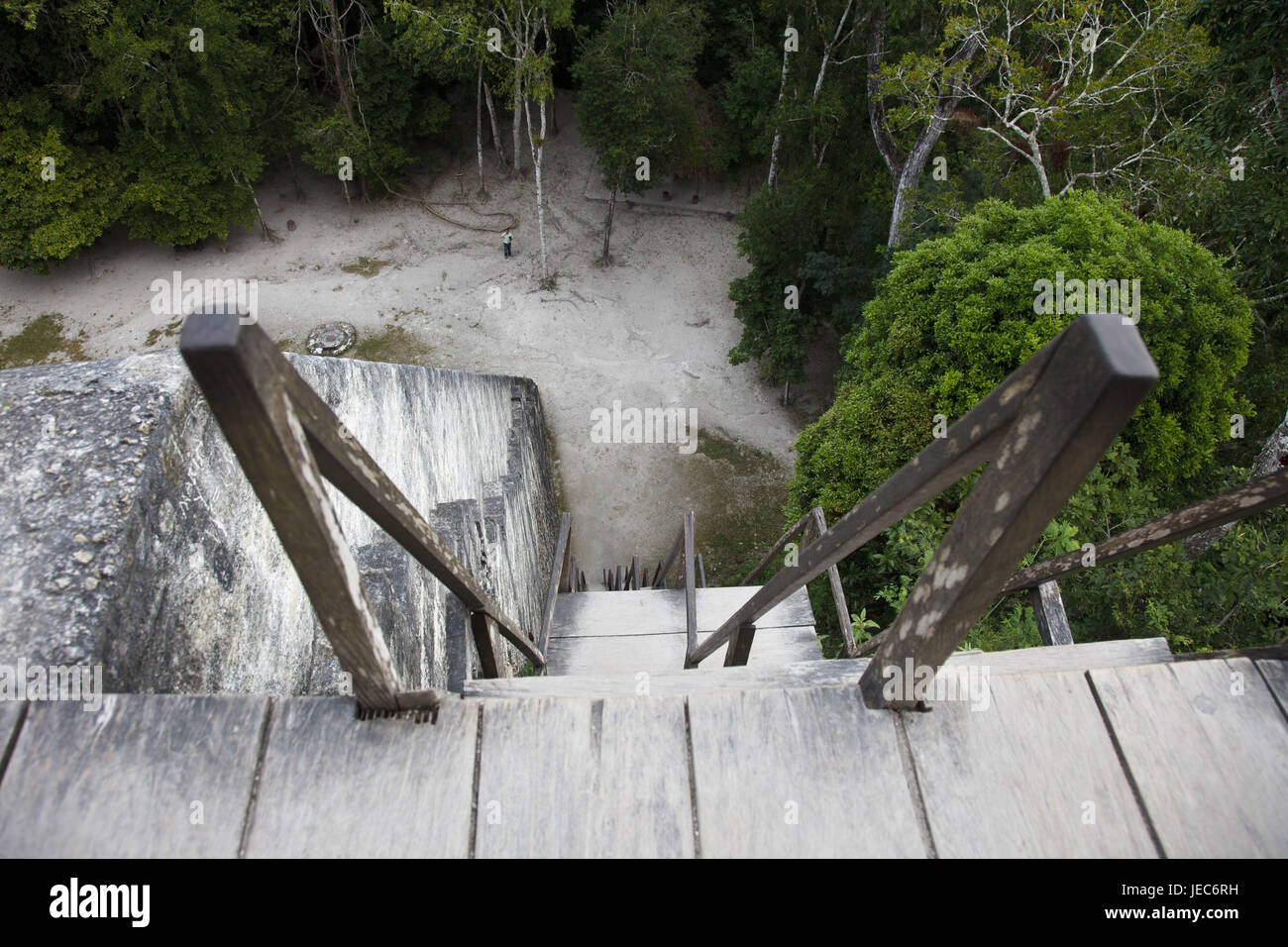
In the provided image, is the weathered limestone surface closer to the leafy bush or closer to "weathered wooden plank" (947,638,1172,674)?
"weathered wooden plank" (947,638,1172,674)

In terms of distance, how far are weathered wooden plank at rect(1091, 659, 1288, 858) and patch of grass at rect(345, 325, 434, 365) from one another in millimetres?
14096

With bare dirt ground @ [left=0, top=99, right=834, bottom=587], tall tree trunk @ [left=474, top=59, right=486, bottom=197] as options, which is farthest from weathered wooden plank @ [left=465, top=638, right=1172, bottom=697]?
tall tree trunk @ [left=474, top=59, right=486, bottom=197]

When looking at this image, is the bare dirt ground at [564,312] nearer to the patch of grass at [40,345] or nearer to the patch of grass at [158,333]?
the patch of grass at [158,333]

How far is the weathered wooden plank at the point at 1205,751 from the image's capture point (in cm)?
173

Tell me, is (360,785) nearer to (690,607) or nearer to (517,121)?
(690,607)

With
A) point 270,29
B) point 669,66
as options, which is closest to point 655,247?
point 669,66

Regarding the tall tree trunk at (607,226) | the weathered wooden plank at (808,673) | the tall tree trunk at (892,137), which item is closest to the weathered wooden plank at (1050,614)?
the weathered wooden plank at (808,673)

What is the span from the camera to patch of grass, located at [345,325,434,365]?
1493 cm

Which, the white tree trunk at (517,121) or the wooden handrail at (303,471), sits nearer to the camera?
the wooden handrail at (303,471)

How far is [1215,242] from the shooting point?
10.4 m

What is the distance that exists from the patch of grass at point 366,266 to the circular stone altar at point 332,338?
1.78 m

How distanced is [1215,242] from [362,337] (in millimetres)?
13704

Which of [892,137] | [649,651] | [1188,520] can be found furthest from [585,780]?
[892,137]

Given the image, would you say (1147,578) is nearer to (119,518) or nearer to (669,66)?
(119,518)
